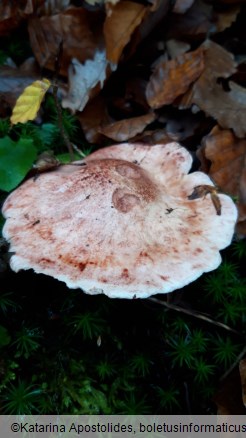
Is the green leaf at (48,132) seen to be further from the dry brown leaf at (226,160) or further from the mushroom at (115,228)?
the dry brown leaf at (226,160)

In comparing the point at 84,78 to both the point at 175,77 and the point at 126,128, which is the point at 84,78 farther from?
the point at 175,77

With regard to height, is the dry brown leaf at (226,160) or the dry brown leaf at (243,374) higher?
the dry brown leaf at (226,160)

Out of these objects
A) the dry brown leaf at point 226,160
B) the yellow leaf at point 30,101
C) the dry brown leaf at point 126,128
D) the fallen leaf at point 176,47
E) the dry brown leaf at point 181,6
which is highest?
the yellow leaf at point 30,101

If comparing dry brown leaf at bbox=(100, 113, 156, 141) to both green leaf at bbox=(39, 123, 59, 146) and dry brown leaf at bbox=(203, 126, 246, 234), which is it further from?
dry brown leaf at bbox=(203, 126, 246, 234)

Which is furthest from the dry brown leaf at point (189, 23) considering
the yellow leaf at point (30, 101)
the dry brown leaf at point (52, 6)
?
the yellow leaf at point (30, 101)

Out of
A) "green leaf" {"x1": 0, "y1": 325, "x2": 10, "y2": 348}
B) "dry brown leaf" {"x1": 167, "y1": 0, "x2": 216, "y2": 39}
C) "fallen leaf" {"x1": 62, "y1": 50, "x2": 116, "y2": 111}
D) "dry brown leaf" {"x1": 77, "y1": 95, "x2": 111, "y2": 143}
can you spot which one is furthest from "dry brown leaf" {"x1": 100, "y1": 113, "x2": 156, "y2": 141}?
"green leaf" {"x1": 0, "y1": 325, "x2": 10, "y2": 348}

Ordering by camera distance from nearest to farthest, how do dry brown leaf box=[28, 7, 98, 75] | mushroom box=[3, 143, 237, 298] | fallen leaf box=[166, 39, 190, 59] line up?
mushroom box=[3, 143, 237, 298], dry brown leaf box=[28, 7, 98, 75], fallen leaf box=[166, 39, 190, 59]

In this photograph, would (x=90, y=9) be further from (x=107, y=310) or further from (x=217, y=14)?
(x=107, y=310)
